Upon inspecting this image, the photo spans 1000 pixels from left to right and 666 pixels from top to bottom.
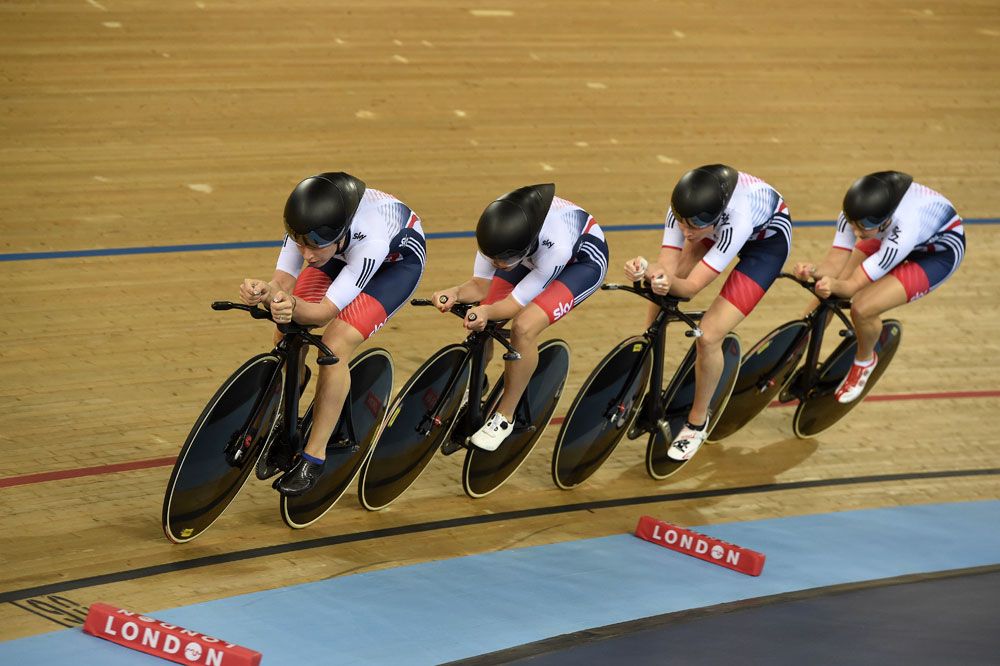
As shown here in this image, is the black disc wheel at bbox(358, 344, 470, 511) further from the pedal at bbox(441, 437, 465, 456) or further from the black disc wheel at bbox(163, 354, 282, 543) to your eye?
the black disc wheel at bbox(163, 354, 282, 543)

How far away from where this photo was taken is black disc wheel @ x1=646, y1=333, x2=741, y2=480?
5.07 m

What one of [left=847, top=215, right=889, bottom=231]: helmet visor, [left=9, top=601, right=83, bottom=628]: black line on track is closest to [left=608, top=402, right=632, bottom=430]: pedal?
[left=847, top=215, right=889, bottom=231]: helmet visor

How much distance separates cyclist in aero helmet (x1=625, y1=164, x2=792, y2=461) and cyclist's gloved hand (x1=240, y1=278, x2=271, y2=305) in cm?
131

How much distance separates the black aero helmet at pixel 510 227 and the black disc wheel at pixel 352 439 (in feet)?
1.80

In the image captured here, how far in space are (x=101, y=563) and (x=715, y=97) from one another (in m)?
6.69

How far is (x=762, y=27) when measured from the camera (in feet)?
35.0

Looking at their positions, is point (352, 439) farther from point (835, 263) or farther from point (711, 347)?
point (835, 263)

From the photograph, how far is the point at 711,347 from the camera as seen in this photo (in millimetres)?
4898

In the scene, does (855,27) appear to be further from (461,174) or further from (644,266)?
(644,266)

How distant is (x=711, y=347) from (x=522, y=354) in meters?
0.81

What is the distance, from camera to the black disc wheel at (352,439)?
14.2 ft

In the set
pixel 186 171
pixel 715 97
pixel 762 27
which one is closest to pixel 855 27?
pixel 762 27

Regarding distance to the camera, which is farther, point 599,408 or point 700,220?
point 599,408

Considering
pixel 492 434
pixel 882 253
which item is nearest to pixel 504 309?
pixel 492 434
